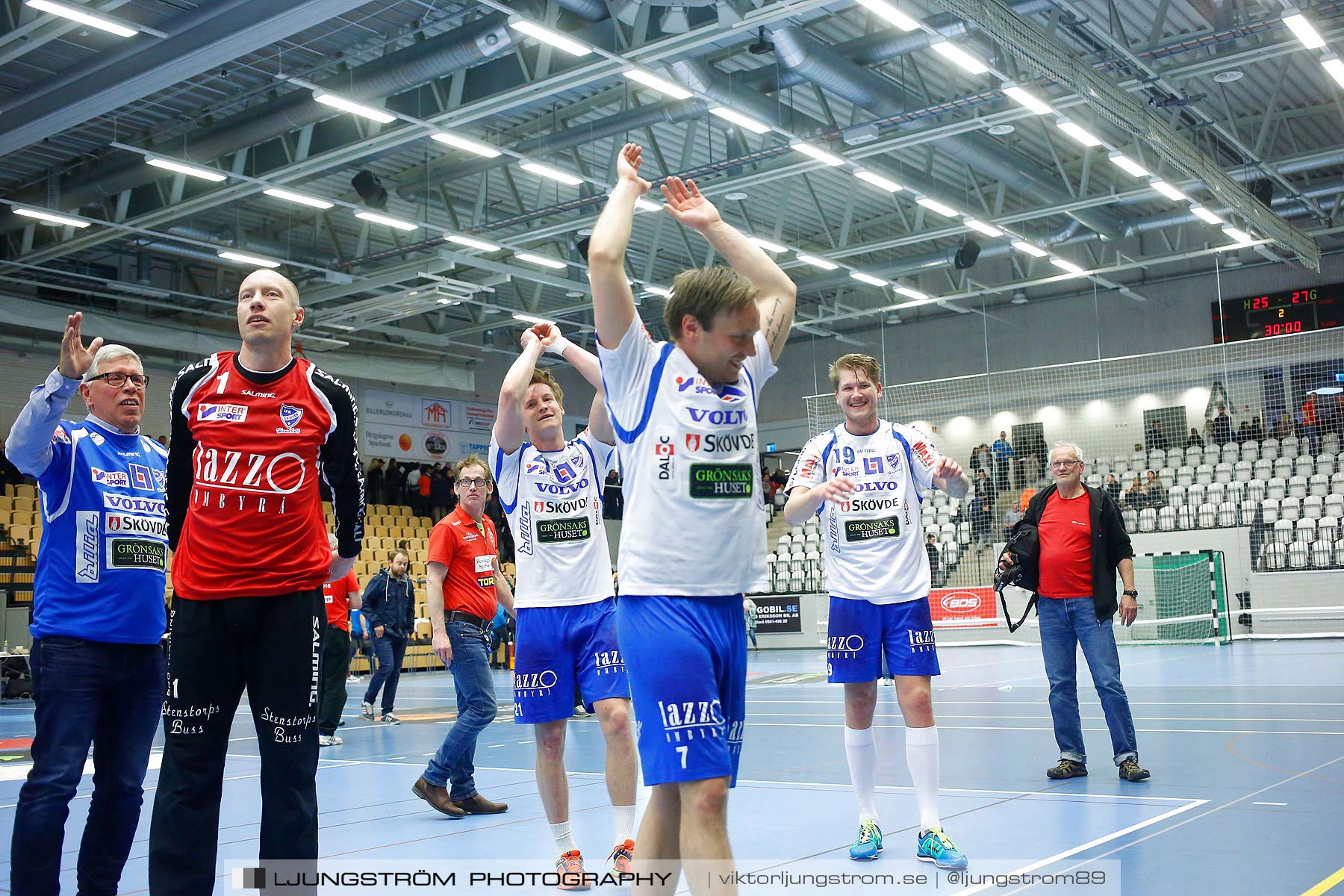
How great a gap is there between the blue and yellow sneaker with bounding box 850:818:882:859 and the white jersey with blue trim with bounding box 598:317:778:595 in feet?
6.81

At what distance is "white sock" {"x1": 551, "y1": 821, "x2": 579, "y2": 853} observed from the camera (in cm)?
468

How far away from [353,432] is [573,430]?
99.2ft

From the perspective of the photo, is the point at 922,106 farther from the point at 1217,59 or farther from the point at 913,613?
the point at 913,613

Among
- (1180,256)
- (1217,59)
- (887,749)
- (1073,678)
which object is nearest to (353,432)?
(1073,678)

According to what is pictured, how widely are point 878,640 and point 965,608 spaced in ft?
62.1

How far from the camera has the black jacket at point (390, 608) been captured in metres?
13.0

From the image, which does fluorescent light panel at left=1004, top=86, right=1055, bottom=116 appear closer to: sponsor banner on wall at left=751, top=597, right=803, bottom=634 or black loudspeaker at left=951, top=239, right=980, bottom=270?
black loudspeaker at left=951, top=239, right=980, bottom=270

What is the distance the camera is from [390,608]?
13125 millimetres

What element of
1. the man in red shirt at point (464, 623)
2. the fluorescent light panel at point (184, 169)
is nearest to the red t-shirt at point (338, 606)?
the man in red shirt at point (464, 623)

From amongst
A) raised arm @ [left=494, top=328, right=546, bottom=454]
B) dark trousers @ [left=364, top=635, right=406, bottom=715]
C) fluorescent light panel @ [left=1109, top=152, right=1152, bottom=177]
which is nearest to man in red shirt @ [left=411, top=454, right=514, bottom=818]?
raised arm @ [left=494, top=328, right=546, bottom=454]

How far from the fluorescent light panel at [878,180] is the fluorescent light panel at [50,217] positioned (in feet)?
40.3

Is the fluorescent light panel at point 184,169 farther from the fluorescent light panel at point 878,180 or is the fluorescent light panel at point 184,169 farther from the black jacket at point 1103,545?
the black jacket at point 1103,545

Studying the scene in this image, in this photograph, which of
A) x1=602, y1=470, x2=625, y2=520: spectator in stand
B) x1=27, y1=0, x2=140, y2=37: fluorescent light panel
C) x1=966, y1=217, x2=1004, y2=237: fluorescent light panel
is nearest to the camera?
x1=27, y1=0, x2=140, y2=37: fluorescent light panel

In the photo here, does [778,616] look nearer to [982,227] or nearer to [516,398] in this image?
[982,227]
